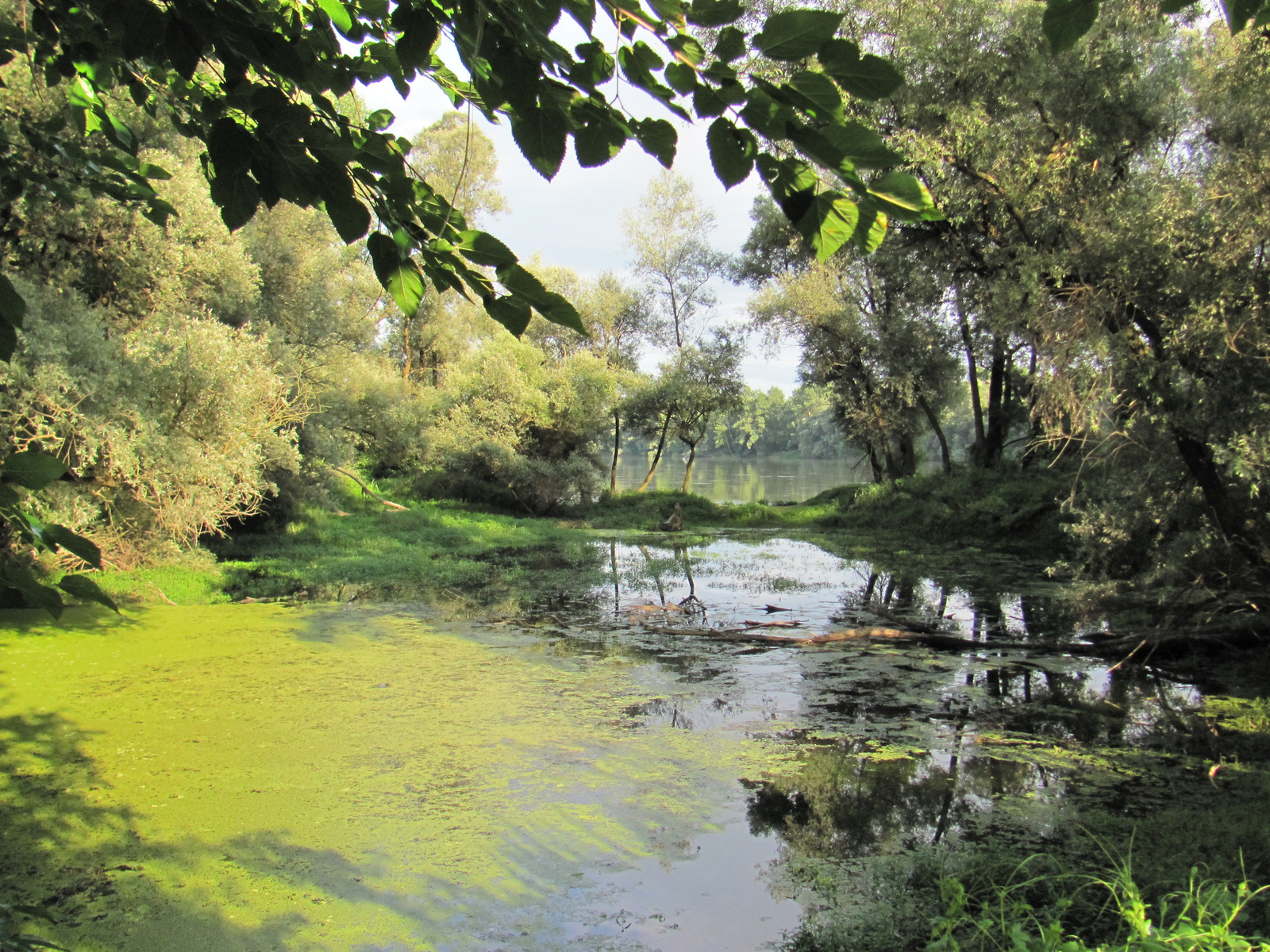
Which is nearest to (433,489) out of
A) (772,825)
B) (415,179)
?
(772,825)

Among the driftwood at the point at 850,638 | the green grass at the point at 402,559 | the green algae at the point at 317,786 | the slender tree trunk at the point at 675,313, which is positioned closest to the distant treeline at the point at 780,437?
the slender tree trunk at the point at 675,313

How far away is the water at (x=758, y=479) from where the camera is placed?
1084 inches

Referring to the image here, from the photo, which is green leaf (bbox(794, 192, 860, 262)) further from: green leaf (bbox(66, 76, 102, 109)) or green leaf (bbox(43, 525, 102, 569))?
green leaf (bbox(66, 76, 102, 109))

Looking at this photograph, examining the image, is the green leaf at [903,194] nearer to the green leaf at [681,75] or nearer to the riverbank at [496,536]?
the green leaf at [681,75]

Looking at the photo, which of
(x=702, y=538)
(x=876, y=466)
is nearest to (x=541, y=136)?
(x=702, y=538)

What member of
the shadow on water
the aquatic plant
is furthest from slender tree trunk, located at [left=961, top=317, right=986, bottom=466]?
the shadow on water

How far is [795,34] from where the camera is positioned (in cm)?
97

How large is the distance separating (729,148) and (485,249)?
47cm

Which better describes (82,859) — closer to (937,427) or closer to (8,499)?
(8,499)

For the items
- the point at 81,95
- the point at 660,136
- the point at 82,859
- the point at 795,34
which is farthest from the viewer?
the point at 82,859

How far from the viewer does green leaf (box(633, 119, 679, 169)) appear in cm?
128

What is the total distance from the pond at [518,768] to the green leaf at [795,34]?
3167 mm

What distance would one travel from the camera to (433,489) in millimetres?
19266

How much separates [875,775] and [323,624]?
5777 mm
